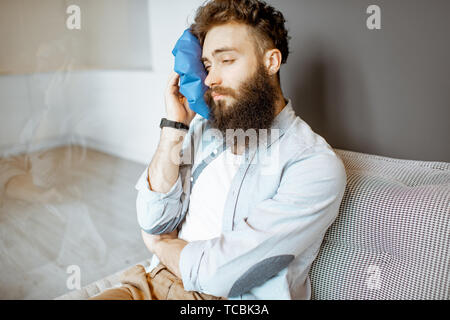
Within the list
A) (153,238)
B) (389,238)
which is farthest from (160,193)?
(389,238)

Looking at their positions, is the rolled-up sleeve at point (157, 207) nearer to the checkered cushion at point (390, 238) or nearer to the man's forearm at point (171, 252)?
the man's forearm at point (171, 252)

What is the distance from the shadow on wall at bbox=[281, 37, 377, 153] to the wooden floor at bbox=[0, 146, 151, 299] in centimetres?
95

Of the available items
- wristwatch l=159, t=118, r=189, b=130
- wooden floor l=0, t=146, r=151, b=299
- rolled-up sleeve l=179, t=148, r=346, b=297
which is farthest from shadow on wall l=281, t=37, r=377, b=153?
wooden floor l=0, t=146, r=151, b=299

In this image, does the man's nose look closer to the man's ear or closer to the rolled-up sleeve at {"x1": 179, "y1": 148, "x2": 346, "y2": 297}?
the man's ear

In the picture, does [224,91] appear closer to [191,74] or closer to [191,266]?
[191,74]

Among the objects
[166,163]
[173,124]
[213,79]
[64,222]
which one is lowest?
[64,222]

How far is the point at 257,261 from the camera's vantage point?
33.4 inches

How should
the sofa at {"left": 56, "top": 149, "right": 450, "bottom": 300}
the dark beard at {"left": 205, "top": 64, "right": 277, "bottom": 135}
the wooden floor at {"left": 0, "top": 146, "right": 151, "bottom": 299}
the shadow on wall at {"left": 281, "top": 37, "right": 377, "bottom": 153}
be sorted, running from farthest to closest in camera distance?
the wooden floor at {"left": 0, "top": 146, "right": 151, "bottom": 299}, the shadow on wall at {"left": 281, "top": 37, "right": 377, "bottom": 153}, the dark beard at {"left": 205, "top": 64, "right": 277, "bottom": 135}, the sofa at {"left": 56, "top": 149, "right": 450, "bottom": 300}

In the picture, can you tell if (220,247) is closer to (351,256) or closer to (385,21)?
(351,256)

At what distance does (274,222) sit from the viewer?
862mm

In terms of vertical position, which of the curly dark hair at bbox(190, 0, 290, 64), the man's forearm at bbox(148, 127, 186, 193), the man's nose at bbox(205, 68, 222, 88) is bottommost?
the man's forearm at bbox(148, 127, 186, 193)

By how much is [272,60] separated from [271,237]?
21.5 inches

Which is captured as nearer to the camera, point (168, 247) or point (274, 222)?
point (274, 222)

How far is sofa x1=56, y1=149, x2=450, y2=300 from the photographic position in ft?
2.72
